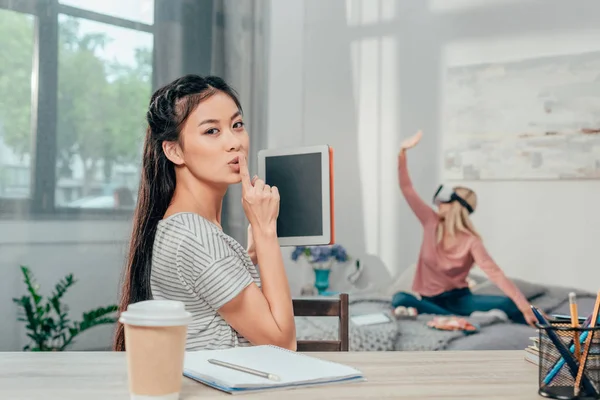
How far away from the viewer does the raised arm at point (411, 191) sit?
385cm

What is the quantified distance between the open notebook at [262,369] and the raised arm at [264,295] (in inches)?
4.6

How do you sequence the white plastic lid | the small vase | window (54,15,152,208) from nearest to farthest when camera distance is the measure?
1. the white plastic lid
2. window (54,15,152,208)
3. the small vase

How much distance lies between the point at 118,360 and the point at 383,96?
10.6 feet

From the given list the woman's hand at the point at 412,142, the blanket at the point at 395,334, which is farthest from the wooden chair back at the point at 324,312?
the woman's hand at the point at 412,142

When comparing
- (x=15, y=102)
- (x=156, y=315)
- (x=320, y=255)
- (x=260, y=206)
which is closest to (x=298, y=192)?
(x=260, y=206)

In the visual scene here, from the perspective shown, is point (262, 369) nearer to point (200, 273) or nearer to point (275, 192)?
point (200, 273)

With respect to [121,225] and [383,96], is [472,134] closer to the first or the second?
[383,96]

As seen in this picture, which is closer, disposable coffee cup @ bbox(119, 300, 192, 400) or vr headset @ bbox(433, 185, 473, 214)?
disposable coffee cup @ bbox(119, 300, 192, 400)

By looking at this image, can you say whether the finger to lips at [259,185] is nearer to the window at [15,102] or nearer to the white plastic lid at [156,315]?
the white plastic lid at [156,315]

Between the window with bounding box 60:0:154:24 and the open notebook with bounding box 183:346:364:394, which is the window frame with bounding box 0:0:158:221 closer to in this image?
the window with bounding box 60:0:154:24

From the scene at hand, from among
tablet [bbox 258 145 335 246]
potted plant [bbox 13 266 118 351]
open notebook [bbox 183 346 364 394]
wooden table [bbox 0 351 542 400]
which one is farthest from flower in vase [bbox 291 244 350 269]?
open notebook [bbox 183 346 364 394]

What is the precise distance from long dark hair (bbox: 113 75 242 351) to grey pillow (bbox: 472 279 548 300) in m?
2.66

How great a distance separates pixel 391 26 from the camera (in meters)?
4.09

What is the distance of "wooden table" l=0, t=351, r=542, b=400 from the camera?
87 centimetres
